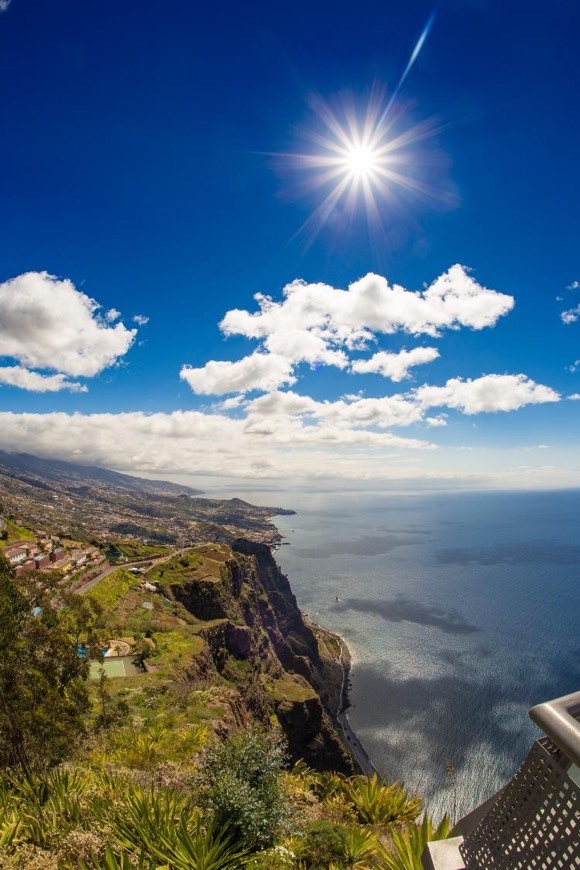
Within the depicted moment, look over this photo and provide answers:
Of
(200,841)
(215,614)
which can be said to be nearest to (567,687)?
(215,614)

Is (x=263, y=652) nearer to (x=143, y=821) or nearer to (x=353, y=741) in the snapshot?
(x=353, y=741)

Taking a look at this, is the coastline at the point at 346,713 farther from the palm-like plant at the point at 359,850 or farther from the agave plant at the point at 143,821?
the agave plant at the point at 143,821

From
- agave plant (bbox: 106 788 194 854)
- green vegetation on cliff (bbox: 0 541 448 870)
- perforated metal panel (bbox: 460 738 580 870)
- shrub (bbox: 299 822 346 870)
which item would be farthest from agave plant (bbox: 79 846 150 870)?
perforated metal panel (bbox: 460 738 580 870)

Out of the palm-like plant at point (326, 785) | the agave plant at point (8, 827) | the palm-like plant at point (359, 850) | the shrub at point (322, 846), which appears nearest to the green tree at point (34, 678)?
the agave plant at point (8, 827)

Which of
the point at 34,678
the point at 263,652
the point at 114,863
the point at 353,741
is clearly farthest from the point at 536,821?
the point at 353,741

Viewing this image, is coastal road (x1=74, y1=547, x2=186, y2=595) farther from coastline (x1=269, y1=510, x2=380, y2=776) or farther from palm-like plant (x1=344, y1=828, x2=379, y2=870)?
palm-like plant (x1=344, y1=828, x2=379, y2=870)

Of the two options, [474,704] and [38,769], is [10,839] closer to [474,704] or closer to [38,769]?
[38,769]
